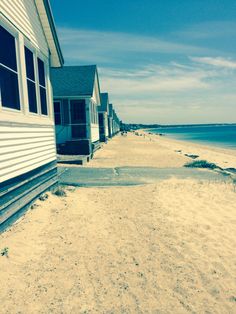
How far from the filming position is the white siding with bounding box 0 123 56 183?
4.71 metres

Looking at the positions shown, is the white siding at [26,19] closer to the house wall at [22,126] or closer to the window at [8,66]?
the house wall at [22,126]

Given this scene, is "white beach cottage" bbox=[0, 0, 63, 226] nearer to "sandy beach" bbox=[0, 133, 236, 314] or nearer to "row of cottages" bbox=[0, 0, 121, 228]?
"row of cottages" bbox=[0, 0, 121, 228]

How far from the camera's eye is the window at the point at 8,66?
5555 mm

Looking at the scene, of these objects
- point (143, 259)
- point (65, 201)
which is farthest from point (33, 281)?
point (65, 201)

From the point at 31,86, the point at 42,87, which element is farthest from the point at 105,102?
the point at 31,86

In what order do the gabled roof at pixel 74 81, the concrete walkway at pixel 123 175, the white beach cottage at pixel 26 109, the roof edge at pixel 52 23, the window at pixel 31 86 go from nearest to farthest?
1. the white beach cottage at pixel 26 109
2. the window at pixel 31 86
3. the roof edge at pixel 52 23
4. the concrete walkway at pixel 123 175
5. the gabled roof at pixel 74 81

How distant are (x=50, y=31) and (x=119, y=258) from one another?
664 cm

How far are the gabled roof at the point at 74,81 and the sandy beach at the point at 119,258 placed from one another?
1259 cm

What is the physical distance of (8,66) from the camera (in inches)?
285

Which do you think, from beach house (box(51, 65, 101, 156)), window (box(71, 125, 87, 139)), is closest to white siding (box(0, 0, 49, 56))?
beach house (box(51, 65, 101, 156))

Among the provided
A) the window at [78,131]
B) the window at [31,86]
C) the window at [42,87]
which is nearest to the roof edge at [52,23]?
the window at [42,87]

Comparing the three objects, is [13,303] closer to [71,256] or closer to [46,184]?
[71,256]

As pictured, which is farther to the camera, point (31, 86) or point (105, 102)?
point (105, 102)

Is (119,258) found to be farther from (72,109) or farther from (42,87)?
(72,109)
